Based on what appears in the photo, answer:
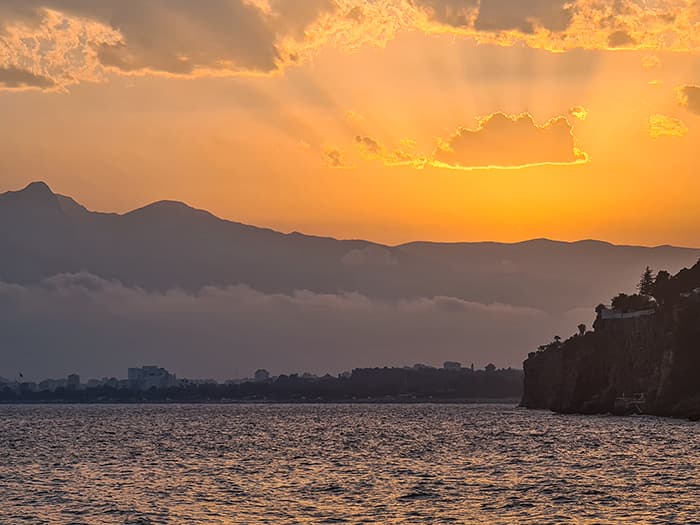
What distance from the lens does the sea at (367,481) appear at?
64.2 m

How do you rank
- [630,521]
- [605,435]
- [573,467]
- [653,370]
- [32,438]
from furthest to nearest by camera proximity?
[653,370] → [32,438] → [605,435] → [573,467] → [630,521]

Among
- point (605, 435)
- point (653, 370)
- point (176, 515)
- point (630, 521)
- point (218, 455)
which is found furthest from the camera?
point (653, 370)

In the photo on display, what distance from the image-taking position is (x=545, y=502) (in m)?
67.2

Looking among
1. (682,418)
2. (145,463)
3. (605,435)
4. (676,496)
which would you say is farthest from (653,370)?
(676,496)

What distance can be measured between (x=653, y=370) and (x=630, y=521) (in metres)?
137

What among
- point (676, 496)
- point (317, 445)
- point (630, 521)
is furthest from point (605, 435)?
point (630, 521)

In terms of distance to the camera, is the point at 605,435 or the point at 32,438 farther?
the point at 32,438

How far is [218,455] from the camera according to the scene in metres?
118

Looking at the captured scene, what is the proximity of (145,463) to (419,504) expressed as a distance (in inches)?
1752

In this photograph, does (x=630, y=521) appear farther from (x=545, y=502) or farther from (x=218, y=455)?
(x=218, y=455)

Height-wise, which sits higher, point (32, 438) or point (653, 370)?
point (653, 370)

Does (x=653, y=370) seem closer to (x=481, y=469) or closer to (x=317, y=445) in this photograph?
(x=317, y=445)

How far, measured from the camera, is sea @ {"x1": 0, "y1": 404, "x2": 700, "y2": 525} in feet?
211

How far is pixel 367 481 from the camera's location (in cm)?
8275
